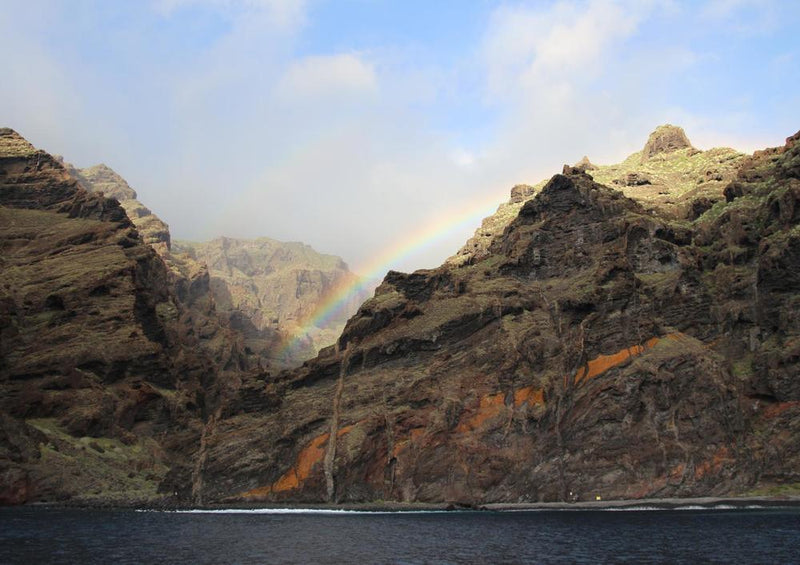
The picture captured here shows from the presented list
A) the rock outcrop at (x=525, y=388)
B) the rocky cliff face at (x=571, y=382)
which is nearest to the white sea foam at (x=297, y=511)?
the rocky cliff face at (x=571, y=382)

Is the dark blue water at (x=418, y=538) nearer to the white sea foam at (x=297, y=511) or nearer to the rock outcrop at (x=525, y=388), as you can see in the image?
the white sea foam at (x=297, y=511)

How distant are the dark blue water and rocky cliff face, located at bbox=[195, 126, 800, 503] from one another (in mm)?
17668

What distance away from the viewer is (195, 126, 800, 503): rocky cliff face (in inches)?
4934

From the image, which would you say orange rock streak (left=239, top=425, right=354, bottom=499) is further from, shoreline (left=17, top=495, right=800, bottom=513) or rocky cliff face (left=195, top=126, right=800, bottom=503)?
shoreline (left=17, top=495, right=800, bottom=513)

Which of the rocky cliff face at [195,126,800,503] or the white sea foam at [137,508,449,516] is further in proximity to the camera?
the white sea foam at [137,508,449,516]

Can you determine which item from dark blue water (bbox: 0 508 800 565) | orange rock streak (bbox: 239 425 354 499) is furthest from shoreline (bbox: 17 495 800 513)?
dark blue water (bbox: 0 508 800 565)

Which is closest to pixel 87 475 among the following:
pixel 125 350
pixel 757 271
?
pixel 125 350

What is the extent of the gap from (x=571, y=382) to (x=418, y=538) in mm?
67797

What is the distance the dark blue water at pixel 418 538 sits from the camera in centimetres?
6322

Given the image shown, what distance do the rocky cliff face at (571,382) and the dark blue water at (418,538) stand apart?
1767 centimetres

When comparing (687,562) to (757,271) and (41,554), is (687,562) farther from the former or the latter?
(757,271)

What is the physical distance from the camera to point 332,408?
154750 millimetres

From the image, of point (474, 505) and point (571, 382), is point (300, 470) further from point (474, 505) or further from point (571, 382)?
point (571, 382)

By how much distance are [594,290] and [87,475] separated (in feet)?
405
